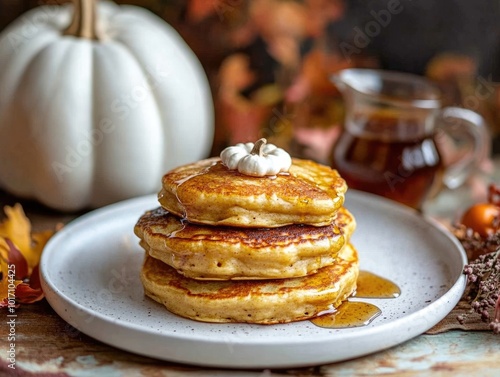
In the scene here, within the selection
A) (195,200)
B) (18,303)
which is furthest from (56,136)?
(195,200)

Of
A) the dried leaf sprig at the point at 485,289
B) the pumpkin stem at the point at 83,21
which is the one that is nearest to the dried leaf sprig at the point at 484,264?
the dried leaf sprig at the point at 485,289

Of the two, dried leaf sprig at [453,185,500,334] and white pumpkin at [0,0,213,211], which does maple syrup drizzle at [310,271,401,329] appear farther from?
white pumpkin at [0,0,213,211]

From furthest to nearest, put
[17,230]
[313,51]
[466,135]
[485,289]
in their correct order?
1. [313,51]
2. [466,135]
3. [17,230]
4. [485,289]

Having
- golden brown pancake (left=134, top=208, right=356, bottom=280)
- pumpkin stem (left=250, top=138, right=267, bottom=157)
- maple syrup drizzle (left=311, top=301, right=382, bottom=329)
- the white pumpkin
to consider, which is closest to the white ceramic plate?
maple syrup drizzle (left=311, top=301, right=382, bottom=329)

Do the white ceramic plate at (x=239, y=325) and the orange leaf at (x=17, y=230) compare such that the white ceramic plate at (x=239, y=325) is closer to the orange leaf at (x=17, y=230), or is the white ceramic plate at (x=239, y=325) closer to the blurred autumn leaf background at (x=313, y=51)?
the orange leaf at (x=17, y=230)

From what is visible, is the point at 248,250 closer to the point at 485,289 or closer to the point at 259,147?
the point at 259,147

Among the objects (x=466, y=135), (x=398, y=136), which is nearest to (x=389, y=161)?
(x=398, y=136)
